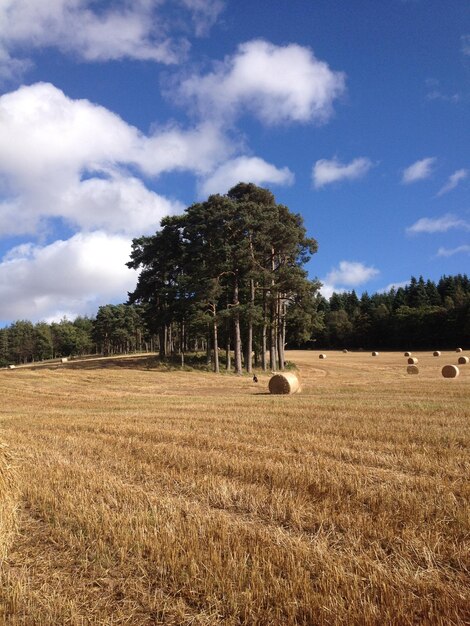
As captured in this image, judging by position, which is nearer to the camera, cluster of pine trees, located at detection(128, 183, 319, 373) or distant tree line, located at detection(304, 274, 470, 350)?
cluster of pine trees, located at detection(128, 183, 319, 373)

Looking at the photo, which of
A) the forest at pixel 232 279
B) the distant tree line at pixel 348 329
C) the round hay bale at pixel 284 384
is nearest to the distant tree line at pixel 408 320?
the distant tree line at pixel 348 329

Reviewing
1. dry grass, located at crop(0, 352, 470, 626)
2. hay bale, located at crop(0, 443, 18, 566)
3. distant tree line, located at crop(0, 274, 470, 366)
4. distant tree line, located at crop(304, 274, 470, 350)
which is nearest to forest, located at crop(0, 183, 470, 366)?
distant tree line, located at crop(0, 274, 470, 366)

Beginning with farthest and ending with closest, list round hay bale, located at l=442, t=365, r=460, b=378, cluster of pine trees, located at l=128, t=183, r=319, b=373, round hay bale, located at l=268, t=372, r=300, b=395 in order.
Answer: cluster of pine trees, located at l=128, t=183, r=319, b=373, round hay bale, located at l=442, t=365, r=460, b=378, round hay bale, located at l=268, t=372, r=300, b=395

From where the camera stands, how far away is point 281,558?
4.27 m

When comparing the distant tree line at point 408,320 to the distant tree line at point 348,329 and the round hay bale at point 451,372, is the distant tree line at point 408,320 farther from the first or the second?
the round hay bale at point 451,372

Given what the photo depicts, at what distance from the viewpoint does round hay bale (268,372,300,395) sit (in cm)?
2470

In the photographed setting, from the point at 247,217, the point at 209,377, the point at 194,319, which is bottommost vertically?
the point at 209,377

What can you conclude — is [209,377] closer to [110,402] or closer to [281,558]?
[110,402]

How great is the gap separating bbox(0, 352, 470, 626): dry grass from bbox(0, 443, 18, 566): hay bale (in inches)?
7.7

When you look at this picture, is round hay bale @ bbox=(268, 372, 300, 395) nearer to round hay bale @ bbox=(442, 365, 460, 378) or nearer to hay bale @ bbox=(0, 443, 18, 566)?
round hay bale @ bbox=(442, 365, 460, 378)

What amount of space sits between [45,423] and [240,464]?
845 cm

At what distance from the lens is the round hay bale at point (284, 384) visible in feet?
81.0

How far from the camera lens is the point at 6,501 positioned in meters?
4.66

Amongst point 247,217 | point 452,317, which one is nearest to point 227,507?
point 247,217
